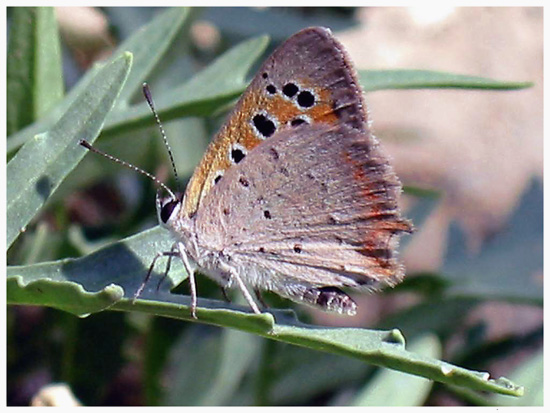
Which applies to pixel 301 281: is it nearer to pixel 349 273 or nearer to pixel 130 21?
pixel 349 273

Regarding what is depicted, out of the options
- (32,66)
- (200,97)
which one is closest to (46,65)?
(32,66)

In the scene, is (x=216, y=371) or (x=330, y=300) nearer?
(x=330, y=300)

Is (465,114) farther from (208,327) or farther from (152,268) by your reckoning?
(152,268)

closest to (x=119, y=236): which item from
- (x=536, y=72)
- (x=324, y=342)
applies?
(x=324, y=342)

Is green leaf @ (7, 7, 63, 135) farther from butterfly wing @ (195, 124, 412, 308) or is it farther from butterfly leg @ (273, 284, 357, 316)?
butterfly leg @ (273, 284, 357, 316)

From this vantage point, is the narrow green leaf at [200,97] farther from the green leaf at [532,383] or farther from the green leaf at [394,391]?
the green leaf at [532,383]

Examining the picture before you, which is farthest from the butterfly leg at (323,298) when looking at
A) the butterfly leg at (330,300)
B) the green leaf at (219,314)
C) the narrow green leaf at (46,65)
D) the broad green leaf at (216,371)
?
the broad green leaf at (216,371)
